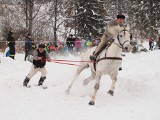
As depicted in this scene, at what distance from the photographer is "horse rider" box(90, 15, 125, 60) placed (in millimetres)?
9656

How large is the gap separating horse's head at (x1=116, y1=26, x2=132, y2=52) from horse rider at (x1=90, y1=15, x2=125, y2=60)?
9.0 inches

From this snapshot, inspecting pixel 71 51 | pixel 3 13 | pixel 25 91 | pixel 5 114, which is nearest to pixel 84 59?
pixel 25 91

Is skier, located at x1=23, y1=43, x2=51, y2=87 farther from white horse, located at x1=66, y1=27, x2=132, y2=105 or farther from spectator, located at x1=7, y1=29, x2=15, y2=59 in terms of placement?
spectator, located at x1=7, y1=29, x2=15, y2=59

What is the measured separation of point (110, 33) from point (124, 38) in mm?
800

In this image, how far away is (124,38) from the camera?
30.0 feet

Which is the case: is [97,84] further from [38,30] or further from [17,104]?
[38,30]

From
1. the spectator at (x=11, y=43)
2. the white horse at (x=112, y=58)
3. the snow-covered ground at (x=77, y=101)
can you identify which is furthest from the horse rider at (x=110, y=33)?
the spectator at (x=11, y=43)

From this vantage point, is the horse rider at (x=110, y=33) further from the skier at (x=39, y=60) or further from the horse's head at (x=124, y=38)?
the skier at (x=39, y=60)

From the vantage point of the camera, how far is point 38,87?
12.0 meters

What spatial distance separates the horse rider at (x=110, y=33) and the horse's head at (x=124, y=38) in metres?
0.23

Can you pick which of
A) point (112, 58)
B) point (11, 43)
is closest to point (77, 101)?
point (112, 58)

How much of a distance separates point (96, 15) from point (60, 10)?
384 cm

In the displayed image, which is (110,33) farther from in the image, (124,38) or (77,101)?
(77,101)

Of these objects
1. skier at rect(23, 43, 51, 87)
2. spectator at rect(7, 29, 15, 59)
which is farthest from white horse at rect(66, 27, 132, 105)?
spectator at rect(7, 29, 15, 59)
